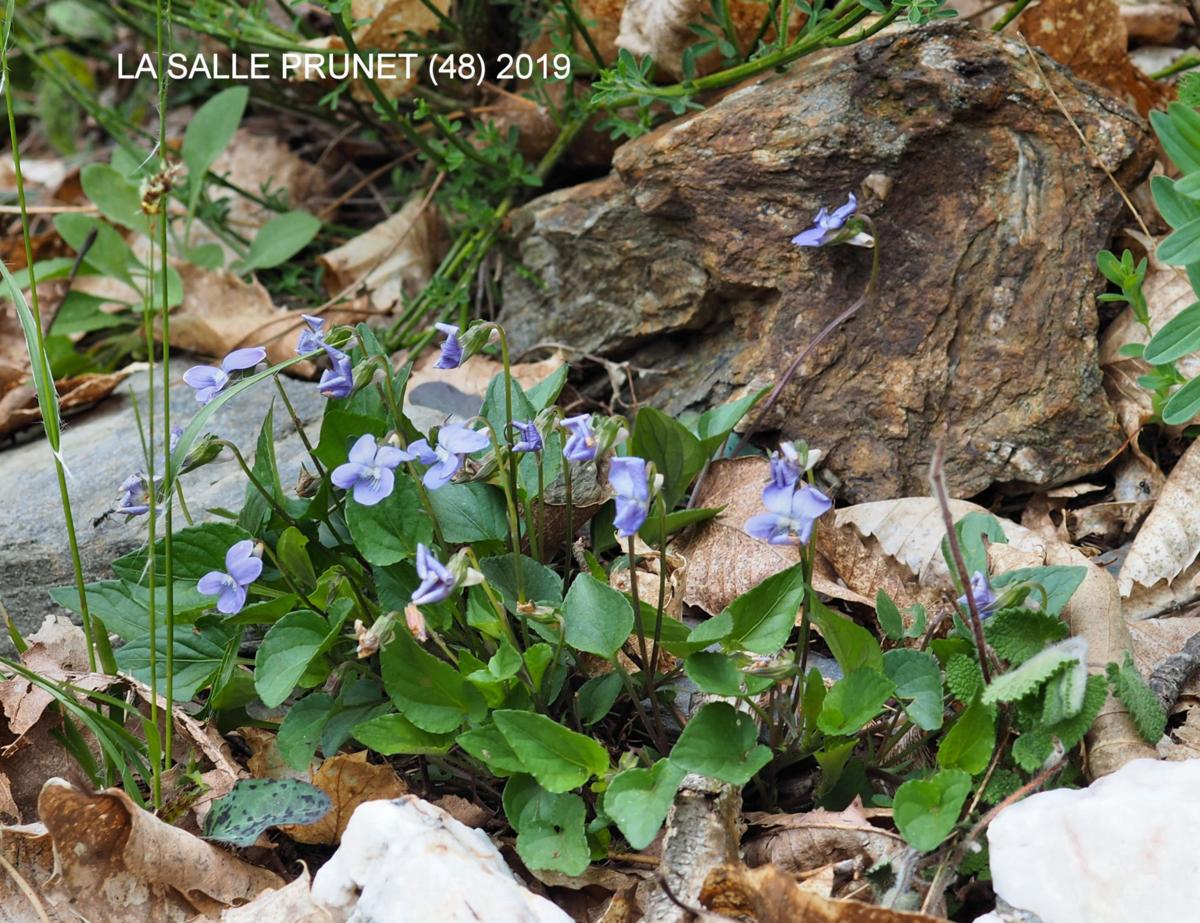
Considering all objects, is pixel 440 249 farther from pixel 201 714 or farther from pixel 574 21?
pixel 201 714

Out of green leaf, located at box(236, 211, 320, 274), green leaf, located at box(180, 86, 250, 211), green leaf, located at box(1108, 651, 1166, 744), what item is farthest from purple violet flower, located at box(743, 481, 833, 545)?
green leaf, located at box(180, 86, 250, 211)

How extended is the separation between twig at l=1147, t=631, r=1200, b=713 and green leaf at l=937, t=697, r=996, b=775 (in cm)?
36

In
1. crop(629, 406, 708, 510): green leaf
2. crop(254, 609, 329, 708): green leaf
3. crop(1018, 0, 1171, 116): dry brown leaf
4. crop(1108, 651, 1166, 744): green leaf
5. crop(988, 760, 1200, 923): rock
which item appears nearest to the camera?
crop(988, 760, 1200, 923): rock

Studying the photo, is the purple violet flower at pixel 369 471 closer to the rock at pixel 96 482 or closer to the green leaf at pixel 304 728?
the green leaf at pixel 304 728

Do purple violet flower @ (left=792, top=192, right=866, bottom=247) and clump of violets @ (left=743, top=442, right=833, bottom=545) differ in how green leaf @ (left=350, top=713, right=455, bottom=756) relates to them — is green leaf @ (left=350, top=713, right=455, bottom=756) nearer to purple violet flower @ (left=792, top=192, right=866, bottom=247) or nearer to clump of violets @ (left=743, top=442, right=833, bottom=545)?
clump of violets @ (left=743, top=442, right=833, bottom=545)

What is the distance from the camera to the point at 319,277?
11.5 ft

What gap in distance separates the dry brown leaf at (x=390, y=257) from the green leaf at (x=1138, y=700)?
2302 mm

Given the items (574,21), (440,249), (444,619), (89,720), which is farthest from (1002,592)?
(440,249)

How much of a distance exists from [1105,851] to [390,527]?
3.55 feet

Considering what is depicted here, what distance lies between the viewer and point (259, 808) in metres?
1.74

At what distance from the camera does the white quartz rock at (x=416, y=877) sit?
1460 mm

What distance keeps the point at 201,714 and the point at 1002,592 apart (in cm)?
127

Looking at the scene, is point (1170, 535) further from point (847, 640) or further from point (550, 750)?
point (550, 750)

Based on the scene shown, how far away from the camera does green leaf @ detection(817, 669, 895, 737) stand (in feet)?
5.26
